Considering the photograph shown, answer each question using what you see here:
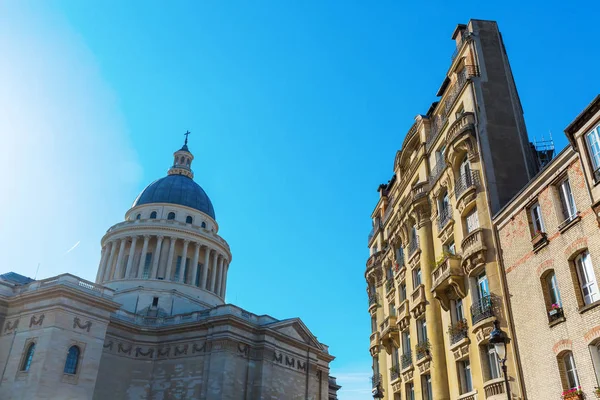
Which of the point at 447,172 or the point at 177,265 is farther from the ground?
the point at 177,265

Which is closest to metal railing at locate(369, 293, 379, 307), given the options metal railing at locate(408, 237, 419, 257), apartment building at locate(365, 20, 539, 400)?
apartment building at locate(365, 20, 539, 400)

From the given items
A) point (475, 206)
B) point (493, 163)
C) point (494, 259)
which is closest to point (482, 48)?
point (493, 163)

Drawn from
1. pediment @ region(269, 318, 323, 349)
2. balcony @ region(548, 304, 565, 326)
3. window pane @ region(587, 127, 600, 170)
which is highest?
pediment @ region(269, 318, 323, 349)

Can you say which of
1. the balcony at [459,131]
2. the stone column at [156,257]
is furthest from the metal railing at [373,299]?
the stone column at [156,257]

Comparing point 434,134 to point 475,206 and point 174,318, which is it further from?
point 174,318

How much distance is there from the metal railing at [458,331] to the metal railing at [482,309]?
734 millimetres

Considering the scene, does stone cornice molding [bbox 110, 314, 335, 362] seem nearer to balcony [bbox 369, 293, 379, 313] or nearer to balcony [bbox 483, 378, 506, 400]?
balcony [bbox 369, 293, 379, 313]

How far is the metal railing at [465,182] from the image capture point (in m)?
22.3

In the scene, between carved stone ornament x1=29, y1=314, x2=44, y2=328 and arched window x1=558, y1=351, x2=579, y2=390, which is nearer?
arched window x1=558, y1=351, x2=579, y2=390

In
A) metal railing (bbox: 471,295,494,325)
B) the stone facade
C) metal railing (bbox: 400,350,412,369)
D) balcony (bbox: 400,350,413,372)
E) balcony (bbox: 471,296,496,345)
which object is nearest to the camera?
the stone facade

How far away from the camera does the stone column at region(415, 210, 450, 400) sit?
2308 cm

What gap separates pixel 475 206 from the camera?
874 inches

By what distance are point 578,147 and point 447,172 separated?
8.94 meters

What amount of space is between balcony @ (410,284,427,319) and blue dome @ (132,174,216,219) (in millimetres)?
51770
